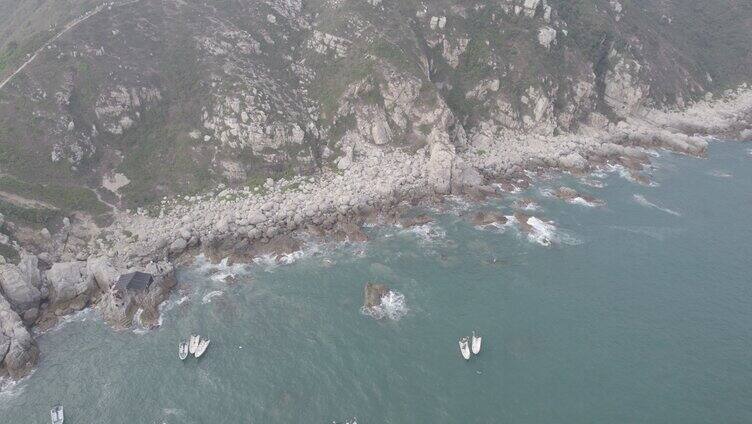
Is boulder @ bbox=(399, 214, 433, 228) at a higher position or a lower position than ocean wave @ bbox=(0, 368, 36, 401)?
higher

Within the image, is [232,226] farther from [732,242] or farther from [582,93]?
[582,93]

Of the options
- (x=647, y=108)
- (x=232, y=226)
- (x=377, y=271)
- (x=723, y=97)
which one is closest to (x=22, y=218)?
(x=232, y=226)

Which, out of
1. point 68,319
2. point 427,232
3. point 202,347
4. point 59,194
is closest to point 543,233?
point 427,232

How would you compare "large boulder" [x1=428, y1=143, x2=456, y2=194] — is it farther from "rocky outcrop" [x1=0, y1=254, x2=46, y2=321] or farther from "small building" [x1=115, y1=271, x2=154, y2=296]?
"rocky outcrop" [x1=0, y1=254, x2=46, y2=321]

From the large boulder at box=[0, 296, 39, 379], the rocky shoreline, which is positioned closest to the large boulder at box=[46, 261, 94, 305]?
the rocky shoreline

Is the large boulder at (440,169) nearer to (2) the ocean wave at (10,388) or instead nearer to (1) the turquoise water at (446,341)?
(1) the turquoise water at (446,341)
